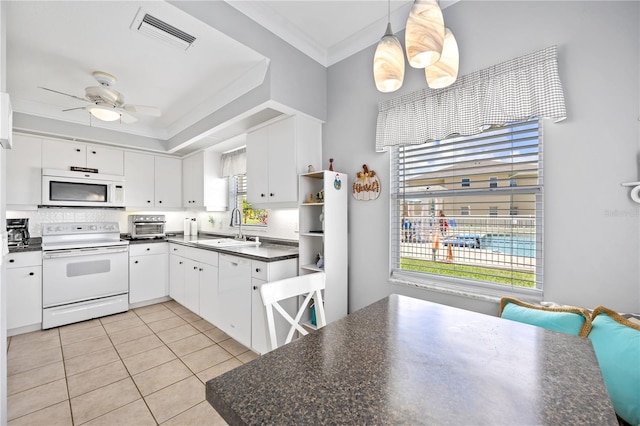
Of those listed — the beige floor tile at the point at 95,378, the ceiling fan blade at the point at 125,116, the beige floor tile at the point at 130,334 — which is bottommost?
the beige floor tile at the point at 95,378

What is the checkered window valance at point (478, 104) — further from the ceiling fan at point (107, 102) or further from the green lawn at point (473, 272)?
the ceiling fan at point (107, 102)

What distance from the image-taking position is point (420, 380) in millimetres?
775

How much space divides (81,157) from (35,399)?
116 inches

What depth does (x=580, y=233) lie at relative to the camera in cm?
159

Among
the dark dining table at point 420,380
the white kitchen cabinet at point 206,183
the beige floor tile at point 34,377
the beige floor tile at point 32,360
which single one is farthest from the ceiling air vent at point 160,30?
the beige floor tile at point 32,360

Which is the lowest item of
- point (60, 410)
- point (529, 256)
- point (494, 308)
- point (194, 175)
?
point (60, 410)

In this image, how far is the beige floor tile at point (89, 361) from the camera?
92.3 inches

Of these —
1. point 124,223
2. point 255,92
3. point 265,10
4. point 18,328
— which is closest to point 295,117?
point 255,92

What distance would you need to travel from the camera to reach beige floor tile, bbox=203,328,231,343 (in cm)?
289

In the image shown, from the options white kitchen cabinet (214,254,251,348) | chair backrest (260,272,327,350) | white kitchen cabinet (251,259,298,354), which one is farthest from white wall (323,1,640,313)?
white kitchen cabinet (214,254,251,348)

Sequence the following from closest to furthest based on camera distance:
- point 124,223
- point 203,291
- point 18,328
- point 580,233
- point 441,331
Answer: point 441,331, point 580,233, point 18,328, point 203,291, point 124,223

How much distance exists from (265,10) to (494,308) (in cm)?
285

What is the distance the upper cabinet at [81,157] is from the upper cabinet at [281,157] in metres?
2.28

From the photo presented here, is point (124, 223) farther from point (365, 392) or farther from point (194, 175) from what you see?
point (365, 392)
